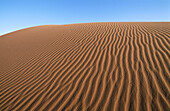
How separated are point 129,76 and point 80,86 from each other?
1235mm

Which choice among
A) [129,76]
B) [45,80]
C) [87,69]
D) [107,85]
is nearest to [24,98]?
[45,80]

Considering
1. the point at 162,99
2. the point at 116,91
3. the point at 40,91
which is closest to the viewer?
the point at 162,99

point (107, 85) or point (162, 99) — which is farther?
point (107, 85)

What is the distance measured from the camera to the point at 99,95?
7.72 feet

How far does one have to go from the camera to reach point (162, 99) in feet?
6.56

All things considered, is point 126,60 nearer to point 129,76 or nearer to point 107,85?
point 129,76

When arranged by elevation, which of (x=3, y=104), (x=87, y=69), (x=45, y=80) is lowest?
(x=3, y=104)

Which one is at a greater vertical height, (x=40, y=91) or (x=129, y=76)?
(x=129, y=76)

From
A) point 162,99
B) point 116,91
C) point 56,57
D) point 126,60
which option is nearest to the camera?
point 162,99

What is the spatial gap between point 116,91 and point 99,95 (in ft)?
1.24

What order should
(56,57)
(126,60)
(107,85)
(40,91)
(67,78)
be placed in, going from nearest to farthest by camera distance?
(107,85) < (40,91) < (67,78) < (126,60) < (56,57)

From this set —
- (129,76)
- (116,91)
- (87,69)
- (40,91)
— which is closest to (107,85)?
(116,91)

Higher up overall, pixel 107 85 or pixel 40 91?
pixel 107 85

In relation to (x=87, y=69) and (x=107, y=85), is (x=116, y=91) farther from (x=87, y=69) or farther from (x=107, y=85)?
(x=87, y=69)
